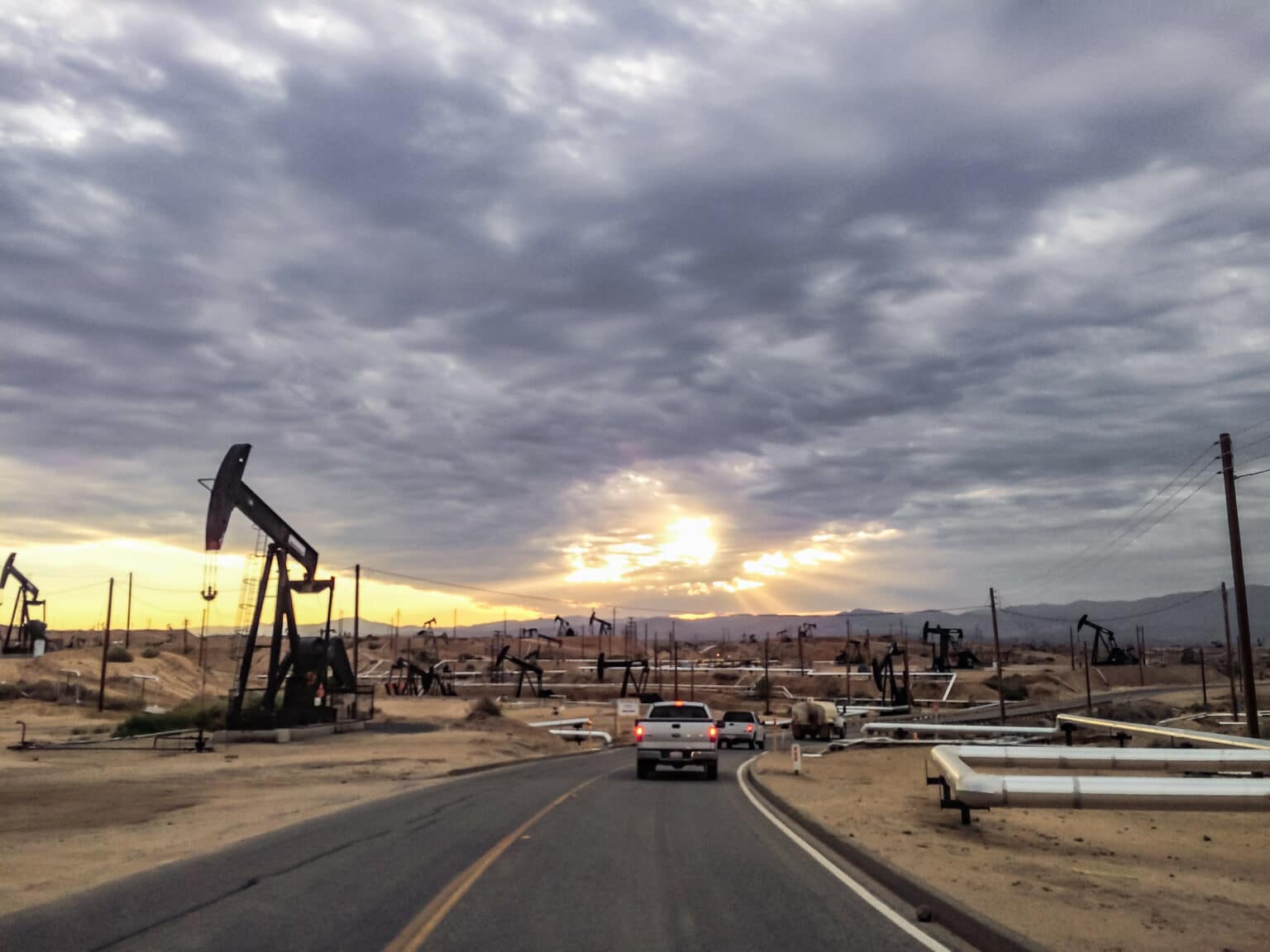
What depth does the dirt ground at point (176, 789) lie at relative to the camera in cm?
1428

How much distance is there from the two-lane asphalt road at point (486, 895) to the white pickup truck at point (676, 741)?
30.2 feet

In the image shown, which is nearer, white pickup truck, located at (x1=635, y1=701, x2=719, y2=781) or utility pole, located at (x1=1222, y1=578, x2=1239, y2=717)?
white pickup truck, located at (x1=635, y1=701, x2=719, y2=781)

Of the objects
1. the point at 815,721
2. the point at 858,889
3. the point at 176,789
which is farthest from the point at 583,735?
the point at 858,889

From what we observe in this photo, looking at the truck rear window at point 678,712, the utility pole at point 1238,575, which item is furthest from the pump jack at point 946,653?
the truck rear window at point 678,712

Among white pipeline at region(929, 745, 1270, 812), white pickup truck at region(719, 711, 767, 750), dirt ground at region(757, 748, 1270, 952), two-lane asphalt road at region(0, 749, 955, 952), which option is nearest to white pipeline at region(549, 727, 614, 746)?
white pickup truck at region(719, 711, 767, 750)

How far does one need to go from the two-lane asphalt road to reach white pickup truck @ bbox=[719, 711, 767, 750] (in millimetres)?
30938

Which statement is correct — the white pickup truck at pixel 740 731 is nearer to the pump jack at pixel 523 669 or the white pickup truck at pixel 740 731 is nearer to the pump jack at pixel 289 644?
the pump jack at pixel 289 644

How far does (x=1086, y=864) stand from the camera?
13.1 m

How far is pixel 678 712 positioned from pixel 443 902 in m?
18.8

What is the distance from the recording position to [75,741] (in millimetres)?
41125

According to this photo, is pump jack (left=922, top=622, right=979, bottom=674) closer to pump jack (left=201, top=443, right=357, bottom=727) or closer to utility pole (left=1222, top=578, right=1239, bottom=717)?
utility pole (left=1222, top=578, right=1239, bottom=717)

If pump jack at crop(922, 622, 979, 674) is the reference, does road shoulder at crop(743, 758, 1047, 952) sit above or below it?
below

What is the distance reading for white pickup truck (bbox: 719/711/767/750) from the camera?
4856 centimetres

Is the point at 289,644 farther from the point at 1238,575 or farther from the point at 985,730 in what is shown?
the point at 1238,575
